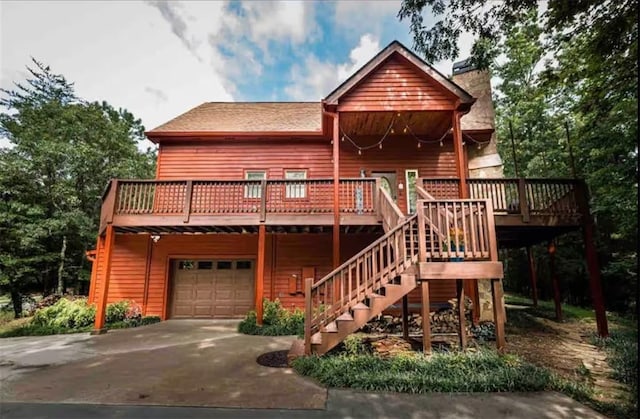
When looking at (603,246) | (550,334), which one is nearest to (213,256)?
(550,334)

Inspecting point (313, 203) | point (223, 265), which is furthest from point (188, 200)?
point (313, 203)

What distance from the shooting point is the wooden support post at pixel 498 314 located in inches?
210

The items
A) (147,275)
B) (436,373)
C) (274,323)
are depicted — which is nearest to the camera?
(436,373)

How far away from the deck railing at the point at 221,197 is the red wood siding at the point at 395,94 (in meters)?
2.10

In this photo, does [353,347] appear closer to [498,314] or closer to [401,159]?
[498,314]

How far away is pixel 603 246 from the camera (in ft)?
44.5

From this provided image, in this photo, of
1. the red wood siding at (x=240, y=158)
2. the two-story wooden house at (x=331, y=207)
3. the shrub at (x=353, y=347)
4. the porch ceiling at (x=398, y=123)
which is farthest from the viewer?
the red wood siding at (x=240, y=158)

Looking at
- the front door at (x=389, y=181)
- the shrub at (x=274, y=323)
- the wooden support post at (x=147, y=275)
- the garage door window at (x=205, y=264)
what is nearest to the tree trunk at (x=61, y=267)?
the wooden support post at (x=147, y=275)

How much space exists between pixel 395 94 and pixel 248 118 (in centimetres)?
614

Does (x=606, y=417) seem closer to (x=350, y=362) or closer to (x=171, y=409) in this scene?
(x=350, y=362)

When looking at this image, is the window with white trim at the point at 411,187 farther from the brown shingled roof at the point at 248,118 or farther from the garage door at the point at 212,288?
the garage door at the point at 212,288

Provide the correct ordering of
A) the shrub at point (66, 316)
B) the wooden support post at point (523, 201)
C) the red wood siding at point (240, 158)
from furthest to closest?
the red wood siding at point (240, 158) < the shrub at point (66, 316) < the wooden support post at point (523, 201)

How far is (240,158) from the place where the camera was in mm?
11289

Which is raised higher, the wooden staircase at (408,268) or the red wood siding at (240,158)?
the red wood siding at (240,158)
